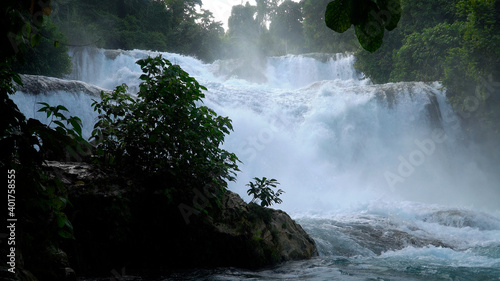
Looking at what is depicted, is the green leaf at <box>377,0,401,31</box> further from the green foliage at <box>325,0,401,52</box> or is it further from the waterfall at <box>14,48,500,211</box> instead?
the waterfall at <box>14,48,500,211</box>

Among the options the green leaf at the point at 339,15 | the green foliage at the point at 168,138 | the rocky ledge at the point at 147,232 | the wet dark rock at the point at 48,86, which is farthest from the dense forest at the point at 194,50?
the wet dark rock at the point at 48,86

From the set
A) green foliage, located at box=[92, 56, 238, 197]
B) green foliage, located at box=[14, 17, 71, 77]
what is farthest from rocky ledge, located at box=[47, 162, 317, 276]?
green foliage, located at box=[14, 17, 71, 77]

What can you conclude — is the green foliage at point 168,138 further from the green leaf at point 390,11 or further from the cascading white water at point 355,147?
the cascading white water at point 355,147

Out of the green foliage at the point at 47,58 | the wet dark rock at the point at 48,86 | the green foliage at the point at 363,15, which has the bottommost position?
the green foliage at the point at 363,15

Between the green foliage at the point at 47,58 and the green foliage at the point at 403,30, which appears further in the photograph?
the green foliage at the point at 403,30

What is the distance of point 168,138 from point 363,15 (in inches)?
163

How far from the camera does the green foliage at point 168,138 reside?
4969 mm

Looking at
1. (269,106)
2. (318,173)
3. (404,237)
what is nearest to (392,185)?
(318,173)

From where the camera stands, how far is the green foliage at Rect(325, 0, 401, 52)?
1.05 meters

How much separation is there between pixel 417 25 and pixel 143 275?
20054mm

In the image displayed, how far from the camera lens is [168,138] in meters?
4.92

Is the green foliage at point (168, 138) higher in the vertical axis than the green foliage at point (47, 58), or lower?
lower

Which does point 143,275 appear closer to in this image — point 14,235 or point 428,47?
point 14,235

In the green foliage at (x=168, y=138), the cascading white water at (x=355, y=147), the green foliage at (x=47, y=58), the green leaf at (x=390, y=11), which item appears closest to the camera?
the green leaf at (x=390, y=11)
